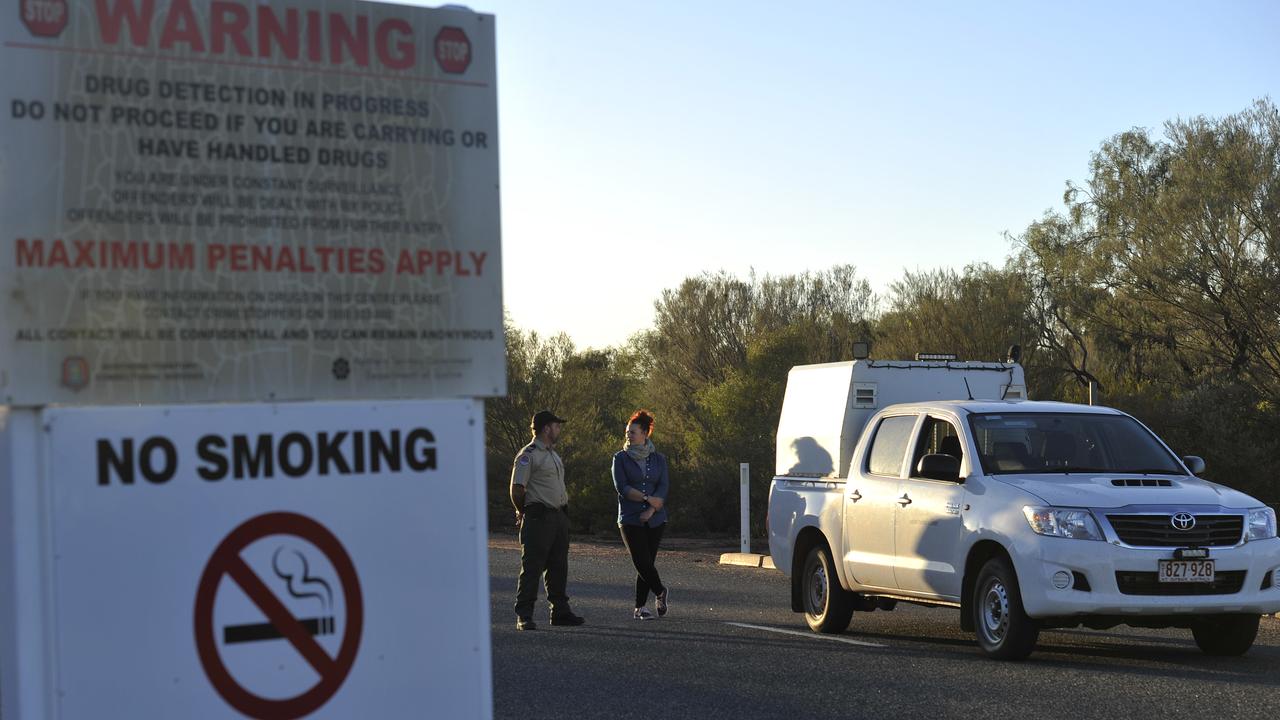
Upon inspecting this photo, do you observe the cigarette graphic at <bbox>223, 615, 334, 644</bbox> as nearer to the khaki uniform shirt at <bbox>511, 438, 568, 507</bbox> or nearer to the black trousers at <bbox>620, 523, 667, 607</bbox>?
the khaki uniform shirt at <bbox>511, 438, 568, 507</bbox>

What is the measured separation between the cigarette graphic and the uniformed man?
942 cm

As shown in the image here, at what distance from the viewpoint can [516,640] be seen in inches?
493

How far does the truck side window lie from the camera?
505 inches

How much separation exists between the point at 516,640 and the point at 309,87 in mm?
8730

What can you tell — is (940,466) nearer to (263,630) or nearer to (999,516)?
(999,516)

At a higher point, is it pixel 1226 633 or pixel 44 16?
pixel 44 16

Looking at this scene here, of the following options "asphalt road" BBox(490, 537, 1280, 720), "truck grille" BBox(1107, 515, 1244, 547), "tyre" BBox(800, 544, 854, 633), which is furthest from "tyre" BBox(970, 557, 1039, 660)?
"tyre" BBox(800, 544, 854, 633)

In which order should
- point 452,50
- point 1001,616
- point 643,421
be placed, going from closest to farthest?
point 452,50 < point 1001,616 < point 643,421

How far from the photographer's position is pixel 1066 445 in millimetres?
12047

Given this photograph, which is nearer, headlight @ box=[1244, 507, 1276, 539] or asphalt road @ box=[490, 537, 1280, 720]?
asphalt road @ box=[490, 537, 1280, 720]

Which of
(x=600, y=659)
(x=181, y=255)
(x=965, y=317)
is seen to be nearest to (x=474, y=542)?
(x=181, y=255)

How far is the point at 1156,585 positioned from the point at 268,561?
777 centimetres

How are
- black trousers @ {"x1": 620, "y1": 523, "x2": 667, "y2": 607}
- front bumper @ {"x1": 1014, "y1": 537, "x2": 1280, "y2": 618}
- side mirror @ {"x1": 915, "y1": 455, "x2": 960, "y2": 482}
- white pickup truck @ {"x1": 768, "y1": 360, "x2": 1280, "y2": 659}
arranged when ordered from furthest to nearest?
black trousers @ {"x1": 620, "y1": 523, "x2": 667, "y2": 607}, side mirror @ {"x1": 915, "y1": 455, "x2": 960, "y2": 482}, white pickup truck @ {"x1": 768, "y1": 360, "x2": 1280, "y2": 659}, front bumper @ {"x1": 1014, "y1": 537, "x2": 1280, "y2": 618}

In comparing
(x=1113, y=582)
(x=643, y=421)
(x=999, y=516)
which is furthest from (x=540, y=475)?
(x=1113, y=582)
